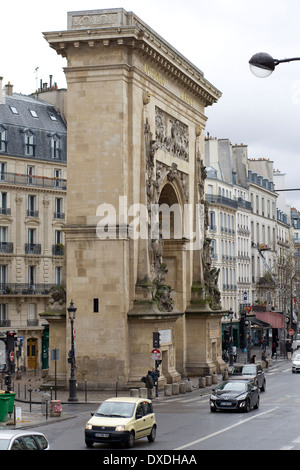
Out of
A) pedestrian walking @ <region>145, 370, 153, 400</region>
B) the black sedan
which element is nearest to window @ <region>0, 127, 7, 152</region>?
pedestrian walking @ <region>145, 370, 153, 400</region>

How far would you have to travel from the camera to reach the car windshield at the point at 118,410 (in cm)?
2936

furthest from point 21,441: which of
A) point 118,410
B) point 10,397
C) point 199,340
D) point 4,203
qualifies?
point 4,203

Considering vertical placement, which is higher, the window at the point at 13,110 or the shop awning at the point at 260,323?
the window at the point at 13,110

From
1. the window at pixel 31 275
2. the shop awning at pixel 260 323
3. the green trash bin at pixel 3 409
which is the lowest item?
the green trash bin at pixel 3 409

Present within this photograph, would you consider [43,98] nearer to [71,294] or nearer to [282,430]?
[71,294]

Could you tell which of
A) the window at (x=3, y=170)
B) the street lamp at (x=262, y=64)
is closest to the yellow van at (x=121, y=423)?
the street lamp at (x=262, y=64)

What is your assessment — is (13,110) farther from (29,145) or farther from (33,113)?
(29,145)

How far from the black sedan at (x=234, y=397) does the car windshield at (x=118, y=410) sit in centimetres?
1077

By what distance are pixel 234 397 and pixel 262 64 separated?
2449cm

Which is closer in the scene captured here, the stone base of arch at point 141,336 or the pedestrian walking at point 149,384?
the pedestrian walking at point 149,384

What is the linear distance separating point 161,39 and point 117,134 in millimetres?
8558

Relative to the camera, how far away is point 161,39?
56.4 meters

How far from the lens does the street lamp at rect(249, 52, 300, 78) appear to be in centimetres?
1723

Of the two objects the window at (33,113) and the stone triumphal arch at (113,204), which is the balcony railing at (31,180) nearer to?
the window at (33,113)
